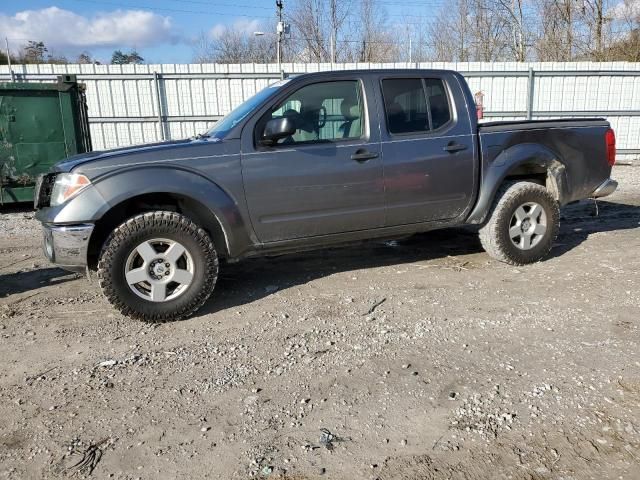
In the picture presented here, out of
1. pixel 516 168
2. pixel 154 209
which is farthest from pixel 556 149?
pixel 154 209

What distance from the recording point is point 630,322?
3869 millimetres

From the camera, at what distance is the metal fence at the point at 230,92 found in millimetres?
12953

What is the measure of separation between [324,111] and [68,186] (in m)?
2.13

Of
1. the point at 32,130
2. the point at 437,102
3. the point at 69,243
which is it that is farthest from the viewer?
the point at 32,130

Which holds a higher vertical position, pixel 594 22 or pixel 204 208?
pixel 594 22

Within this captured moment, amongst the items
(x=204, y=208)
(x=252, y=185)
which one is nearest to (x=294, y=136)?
(x=252, y=185)

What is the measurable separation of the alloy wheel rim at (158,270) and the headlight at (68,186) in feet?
1.94

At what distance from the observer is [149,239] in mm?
4008

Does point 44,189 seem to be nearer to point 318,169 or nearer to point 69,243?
point 69,243

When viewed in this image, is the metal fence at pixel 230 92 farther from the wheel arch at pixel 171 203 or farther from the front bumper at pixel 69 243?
the front bumper at pixel 69 243

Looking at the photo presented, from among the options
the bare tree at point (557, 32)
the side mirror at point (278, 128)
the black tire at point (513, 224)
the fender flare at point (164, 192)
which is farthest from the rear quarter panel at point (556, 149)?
the bare tree at point (557, 32)

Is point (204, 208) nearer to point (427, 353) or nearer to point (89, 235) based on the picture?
point (89, 235)

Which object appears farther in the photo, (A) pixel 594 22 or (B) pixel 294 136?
(A) pixel 594 22

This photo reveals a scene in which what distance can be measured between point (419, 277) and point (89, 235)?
293 cm
